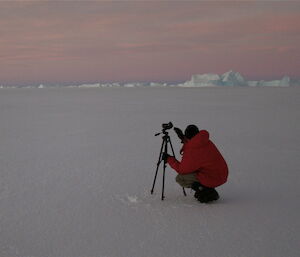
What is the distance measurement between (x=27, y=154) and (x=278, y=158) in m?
5.81

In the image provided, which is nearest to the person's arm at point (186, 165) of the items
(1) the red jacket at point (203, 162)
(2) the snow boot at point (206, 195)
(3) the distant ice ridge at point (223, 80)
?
(1) the red jacket at point (203, 162)

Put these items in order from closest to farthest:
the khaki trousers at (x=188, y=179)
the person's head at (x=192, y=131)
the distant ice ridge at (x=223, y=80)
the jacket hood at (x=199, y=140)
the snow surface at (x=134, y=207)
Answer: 1. the snow surface at (x=134, y=207)
2. the jacket hood at (x=199, y=140)
3. the person's head at (x=192, y=131)
4. the khaki trousers at (x=188, y=179)
5. the distant ice ridge at (x=223, y=80)

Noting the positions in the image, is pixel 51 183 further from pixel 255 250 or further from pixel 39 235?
pixel 255 250

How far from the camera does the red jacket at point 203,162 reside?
4.66 m

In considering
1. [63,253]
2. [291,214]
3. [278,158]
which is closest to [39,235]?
[63,253]

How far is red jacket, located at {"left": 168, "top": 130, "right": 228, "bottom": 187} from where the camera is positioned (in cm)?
466

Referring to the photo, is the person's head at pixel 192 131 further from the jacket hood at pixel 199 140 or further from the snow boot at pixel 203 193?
the snow boot at pixel 203 193

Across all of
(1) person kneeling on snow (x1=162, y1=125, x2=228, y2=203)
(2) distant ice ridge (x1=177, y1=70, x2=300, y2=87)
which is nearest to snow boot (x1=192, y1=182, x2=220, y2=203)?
(1) person kneeling on snow (x1=162, y1=125, x2=228, y2=203)

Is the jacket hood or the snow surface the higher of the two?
the jacket hood

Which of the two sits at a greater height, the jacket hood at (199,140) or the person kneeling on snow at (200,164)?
the jacket hood at (199,140)

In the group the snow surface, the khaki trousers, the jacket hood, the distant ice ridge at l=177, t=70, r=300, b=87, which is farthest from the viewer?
the distant ice ridge at l=177, t=70, r=300, b=87

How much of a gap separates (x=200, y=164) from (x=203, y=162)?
0.05 m

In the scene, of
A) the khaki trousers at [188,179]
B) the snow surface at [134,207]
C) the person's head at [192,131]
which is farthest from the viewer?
the khaki trousers at [188,179]

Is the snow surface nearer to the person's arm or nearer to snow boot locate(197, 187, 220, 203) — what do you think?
snow boot locate(197, 187, 220, 203)
